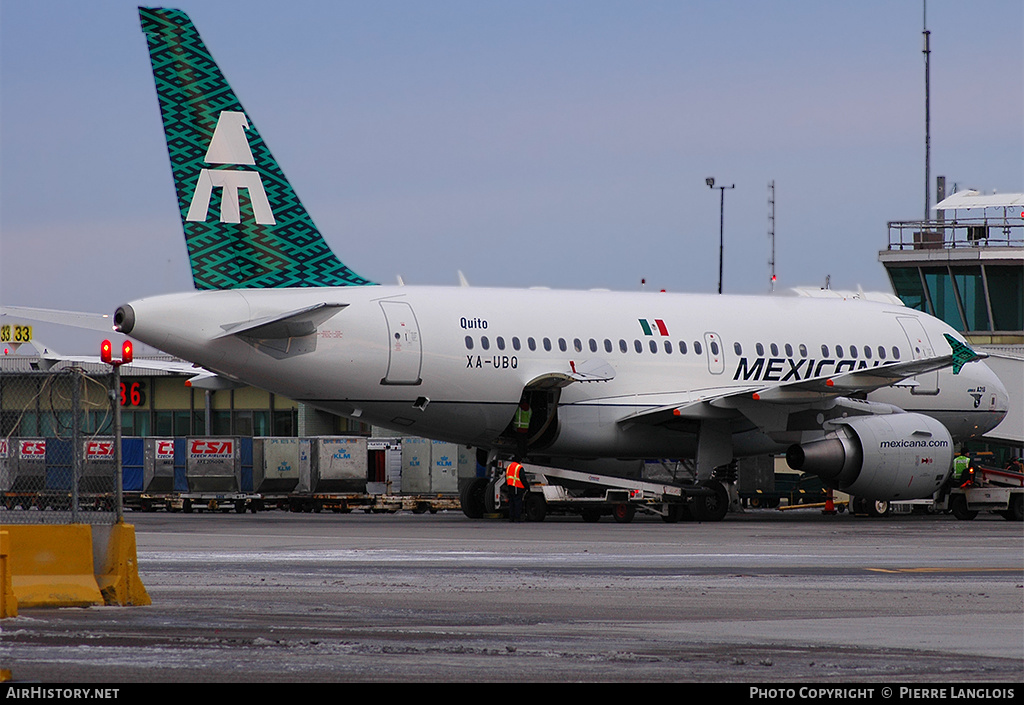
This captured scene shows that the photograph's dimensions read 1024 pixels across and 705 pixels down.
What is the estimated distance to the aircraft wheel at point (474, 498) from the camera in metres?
30.4

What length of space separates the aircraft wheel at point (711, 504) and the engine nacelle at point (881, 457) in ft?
4.84

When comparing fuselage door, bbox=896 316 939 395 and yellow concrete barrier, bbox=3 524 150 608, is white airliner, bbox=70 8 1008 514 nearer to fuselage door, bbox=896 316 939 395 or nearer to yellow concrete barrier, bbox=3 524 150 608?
fuselage door, bbox=896 316 939 395

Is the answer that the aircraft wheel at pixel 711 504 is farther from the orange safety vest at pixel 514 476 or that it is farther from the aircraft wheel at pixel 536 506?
the orange safety vest at pixel 514 476

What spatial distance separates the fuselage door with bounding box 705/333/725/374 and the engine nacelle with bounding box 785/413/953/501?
2687mm

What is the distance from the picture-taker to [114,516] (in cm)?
1295

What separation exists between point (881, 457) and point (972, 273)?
54.7 ft

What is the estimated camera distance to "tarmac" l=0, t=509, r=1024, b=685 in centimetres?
852

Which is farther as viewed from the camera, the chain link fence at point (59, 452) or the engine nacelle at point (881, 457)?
the engine nacelle at point (881, 457)

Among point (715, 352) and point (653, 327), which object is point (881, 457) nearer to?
point (715, 352)

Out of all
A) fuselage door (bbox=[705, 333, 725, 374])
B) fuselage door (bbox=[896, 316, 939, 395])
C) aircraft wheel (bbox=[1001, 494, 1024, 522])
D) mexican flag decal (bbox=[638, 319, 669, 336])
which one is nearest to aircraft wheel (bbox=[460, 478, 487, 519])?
mexican flag decal (bbox=[638, 319, 669, 336])

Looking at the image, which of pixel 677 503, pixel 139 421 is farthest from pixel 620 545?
pixel 139 421

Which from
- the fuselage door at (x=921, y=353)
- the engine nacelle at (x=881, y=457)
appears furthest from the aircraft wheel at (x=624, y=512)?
the fuselage door at (x=921, y=353)

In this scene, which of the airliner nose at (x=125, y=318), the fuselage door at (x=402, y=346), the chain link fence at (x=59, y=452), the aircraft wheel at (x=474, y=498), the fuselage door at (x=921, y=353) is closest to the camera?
the chain link fence at (x=59, y=452)

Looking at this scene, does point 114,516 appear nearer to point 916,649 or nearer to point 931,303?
point 916,649
